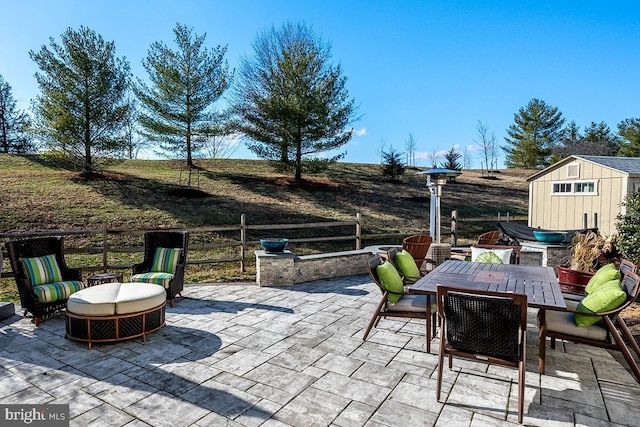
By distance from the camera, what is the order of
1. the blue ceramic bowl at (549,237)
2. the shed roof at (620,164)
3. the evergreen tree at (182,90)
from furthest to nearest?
the evergreen tree at (182,90) → the shed roof at (620,164) → the blue ceramic bowl at (549,237)

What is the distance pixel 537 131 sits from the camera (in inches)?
1032

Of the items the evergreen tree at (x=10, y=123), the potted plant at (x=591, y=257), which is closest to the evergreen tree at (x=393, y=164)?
the potted plant at (x=591, y=257)

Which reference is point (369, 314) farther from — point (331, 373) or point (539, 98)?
point (539, 98)

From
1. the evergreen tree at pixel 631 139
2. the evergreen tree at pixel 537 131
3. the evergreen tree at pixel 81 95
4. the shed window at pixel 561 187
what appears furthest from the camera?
the evergreen tree at pixel 631 139

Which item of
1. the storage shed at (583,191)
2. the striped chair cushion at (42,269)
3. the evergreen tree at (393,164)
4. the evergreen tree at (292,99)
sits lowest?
the striped chair cushion at (42,269)

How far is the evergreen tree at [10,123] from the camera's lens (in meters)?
22.3

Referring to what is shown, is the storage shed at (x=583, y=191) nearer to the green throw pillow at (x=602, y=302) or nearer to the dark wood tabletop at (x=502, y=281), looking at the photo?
the dark wood tabletop at (x=502, y=281)

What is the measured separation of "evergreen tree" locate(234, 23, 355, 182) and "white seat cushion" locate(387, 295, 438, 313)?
11.9m

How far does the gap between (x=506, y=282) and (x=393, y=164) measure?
696 inches

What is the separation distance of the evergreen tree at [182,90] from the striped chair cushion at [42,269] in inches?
452

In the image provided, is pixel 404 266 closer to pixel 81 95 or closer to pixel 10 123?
pixel 81 95

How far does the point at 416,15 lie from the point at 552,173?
7.24 m

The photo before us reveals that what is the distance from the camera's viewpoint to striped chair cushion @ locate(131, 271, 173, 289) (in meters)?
4.64

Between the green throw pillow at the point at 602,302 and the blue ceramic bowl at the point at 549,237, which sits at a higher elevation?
the blue ceramic bowl at the point at 549,237
